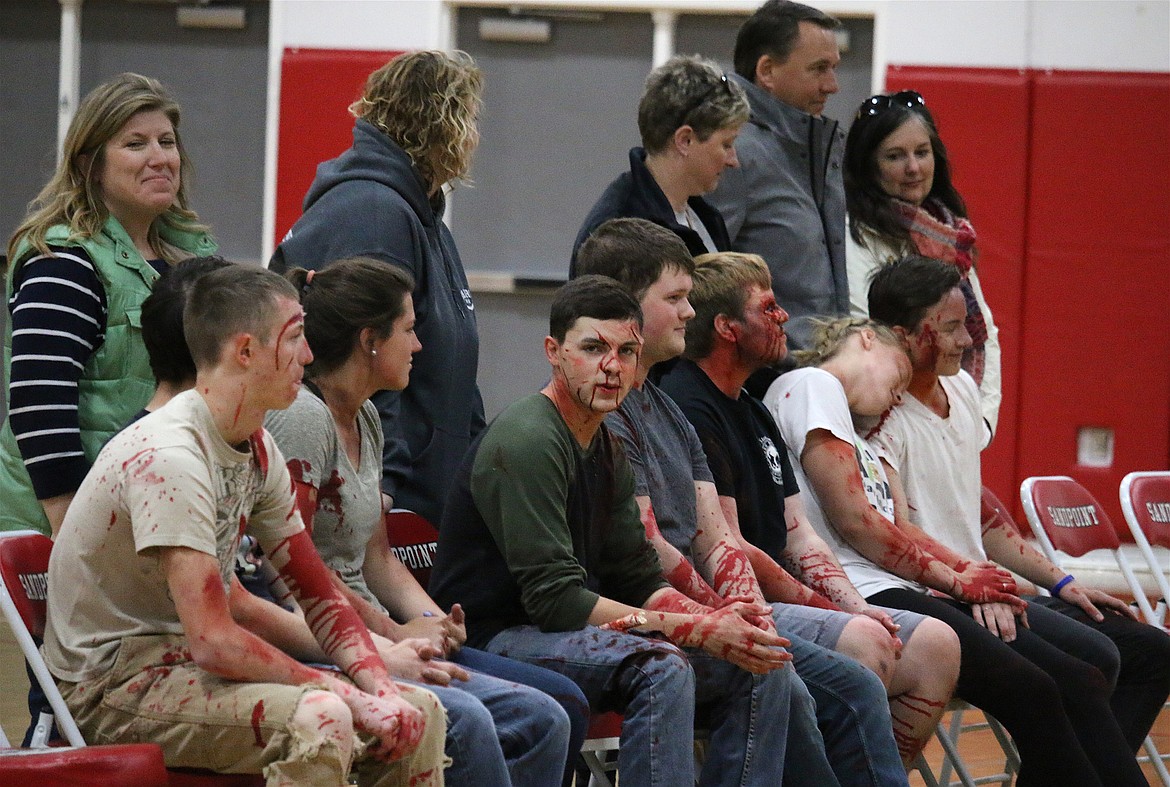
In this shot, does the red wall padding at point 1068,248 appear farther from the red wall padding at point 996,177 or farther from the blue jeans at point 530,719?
the blue jeans at point 530,719

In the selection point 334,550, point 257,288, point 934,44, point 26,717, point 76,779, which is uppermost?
point 934,44

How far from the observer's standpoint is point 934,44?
6164mm

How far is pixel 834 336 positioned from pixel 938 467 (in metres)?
0.40

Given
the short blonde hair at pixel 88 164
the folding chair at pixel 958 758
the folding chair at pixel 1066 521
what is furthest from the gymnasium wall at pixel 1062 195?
the short blonde hair at pixel 88 164

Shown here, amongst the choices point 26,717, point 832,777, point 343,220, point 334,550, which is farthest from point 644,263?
point 26,717

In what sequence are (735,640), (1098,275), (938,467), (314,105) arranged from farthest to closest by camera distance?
(314,105), (1098,275), (938,467), (735,640)

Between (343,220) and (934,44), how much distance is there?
3841mm

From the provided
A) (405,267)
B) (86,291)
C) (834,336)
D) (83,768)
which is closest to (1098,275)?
A: (834,336)

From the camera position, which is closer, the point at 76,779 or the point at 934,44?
the point at 76,779

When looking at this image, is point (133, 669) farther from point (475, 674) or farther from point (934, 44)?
point (934, 44)

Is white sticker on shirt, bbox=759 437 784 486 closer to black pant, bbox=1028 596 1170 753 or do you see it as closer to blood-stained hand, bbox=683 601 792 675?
blood-stained hand, bbox=683 601 792 675

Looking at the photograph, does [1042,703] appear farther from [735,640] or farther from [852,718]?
[735,640]

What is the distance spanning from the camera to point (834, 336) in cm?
351

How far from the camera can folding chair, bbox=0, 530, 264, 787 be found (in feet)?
6.85
